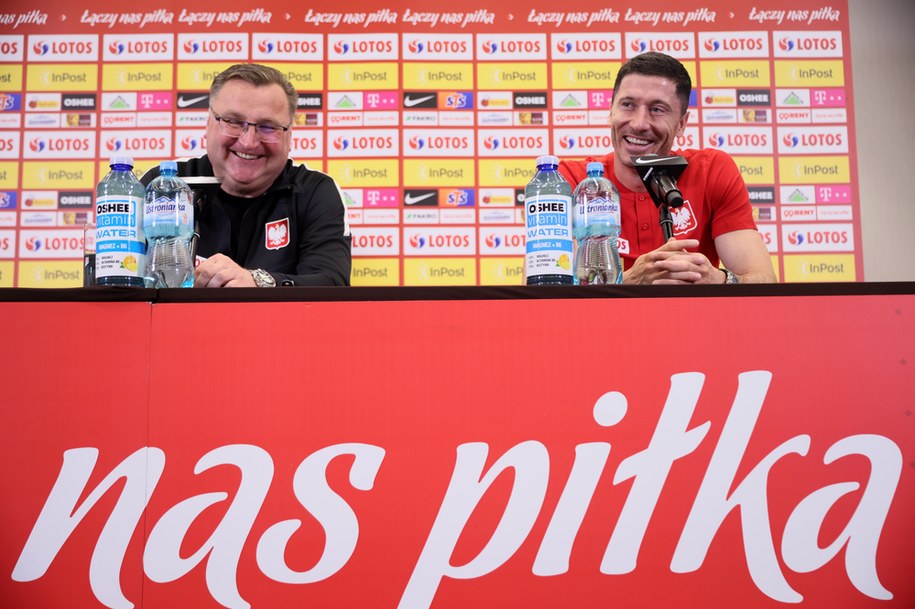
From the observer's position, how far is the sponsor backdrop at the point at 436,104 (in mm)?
3002

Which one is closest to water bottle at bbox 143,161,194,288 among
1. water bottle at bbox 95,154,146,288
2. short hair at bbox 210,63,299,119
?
water bottle at bbox 95,154,146,288

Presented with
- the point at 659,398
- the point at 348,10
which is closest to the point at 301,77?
the point at 348,10

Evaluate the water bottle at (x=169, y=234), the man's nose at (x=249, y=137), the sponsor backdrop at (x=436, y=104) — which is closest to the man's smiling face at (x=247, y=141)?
the man's nose at (x=249, y=137)

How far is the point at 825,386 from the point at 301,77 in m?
2.48

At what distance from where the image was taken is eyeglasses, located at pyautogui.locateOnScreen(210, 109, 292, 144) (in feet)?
6.06

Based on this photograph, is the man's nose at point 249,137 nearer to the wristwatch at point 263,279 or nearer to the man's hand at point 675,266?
the wristwatch at point 263,279

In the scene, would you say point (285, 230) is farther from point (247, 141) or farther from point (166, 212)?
point (166, 212)

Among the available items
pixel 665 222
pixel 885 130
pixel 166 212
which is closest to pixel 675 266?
pixel 665 222

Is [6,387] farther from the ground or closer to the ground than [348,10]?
closer to the ground

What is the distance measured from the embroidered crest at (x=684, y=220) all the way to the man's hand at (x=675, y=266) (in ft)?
1.44

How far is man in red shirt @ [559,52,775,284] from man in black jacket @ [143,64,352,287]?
2.00ft

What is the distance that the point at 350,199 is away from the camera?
3.00m

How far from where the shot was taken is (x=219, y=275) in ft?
4.50

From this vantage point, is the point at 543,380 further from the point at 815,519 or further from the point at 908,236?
the point at 908,236
